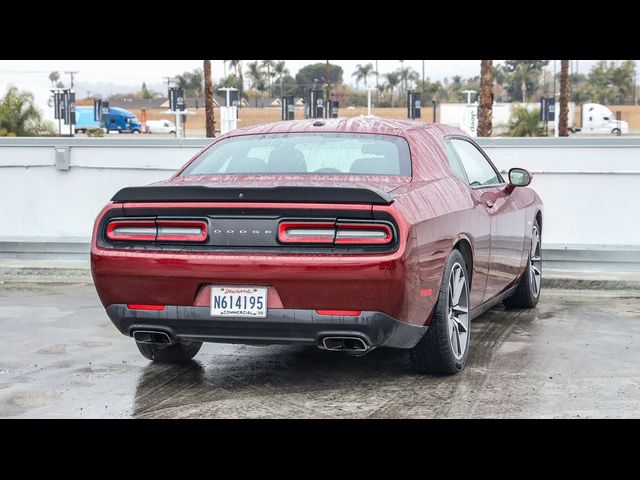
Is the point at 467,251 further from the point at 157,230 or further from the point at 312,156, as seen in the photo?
the point at 157,230

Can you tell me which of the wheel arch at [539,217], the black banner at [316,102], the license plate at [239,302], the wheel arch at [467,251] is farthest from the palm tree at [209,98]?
the license plate at [239,302]

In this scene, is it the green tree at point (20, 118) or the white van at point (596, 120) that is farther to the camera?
the white van at point (596, 120)

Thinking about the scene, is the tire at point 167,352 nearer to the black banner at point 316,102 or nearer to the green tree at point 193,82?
the black banner at point 316,102

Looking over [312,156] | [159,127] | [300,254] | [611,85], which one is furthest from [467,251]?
[611,85]

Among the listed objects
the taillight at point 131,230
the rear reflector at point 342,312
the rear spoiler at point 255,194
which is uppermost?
the rear spoiler at point 255,194

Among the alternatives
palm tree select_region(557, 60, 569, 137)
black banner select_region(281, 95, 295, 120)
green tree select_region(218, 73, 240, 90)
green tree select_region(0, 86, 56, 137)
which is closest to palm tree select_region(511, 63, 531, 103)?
green tree select_region(218, 73, 240, 90)

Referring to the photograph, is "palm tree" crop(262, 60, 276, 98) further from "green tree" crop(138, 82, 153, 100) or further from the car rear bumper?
the car rear bumper

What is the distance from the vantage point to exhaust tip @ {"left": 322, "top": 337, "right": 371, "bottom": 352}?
5.55 metres

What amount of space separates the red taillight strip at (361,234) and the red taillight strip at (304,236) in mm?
Result: 42

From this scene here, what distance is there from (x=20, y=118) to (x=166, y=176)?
31928 mm

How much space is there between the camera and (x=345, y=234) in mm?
5426

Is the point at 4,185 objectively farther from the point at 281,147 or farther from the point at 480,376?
the point at 480,376

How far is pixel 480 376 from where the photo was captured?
6336mm

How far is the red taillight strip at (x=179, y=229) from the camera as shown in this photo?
5.63m
